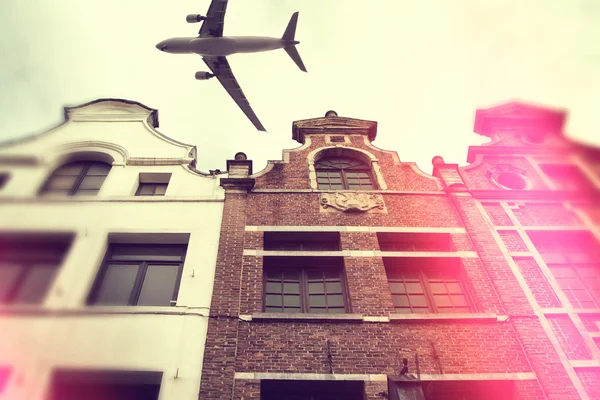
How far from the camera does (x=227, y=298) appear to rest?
8.70 meters

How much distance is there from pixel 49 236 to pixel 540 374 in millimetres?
11013

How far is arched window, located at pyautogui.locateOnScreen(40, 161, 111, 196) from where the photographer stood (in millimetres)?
11430

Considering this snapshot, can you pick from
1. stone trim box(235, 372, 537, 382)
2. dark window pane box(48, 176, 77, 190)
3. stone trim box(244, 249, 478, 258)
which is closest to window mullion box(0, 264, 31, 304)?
dark window pane box(48, 176, 77, 190)

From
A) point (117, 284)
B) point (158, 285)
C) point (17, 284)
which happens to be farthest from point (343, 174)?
point (17, 284)

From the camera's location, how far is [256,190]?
450 inches

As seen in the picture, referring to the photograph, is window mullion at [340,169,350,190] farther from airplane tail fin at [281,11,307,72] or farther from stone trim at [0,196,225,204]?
airplane tail fin at [281,11,307,72]

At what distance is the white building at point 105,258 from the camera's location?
7.55 meters

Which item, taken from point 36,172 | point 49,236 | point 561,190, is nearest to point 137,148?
point 36,172

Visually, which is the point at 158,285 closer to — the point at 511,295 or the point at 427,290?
the point at 427,290

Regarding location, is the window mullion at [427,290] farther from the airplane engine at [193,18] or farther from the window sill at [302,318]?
the airplane engine at [193,18]

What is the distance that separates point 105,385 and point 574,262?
10.8 metres

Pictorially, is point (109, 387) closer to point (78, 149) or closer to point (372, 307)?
point (372, 307)

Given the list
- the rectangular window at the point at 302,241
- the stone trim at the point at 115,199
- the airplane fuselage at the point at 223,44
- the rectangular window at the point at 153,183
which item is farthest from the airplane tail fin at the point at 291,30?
the rectangular window at the point at 302,241

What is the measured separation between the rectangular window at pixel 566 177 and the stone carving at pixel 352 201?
5234 mm
